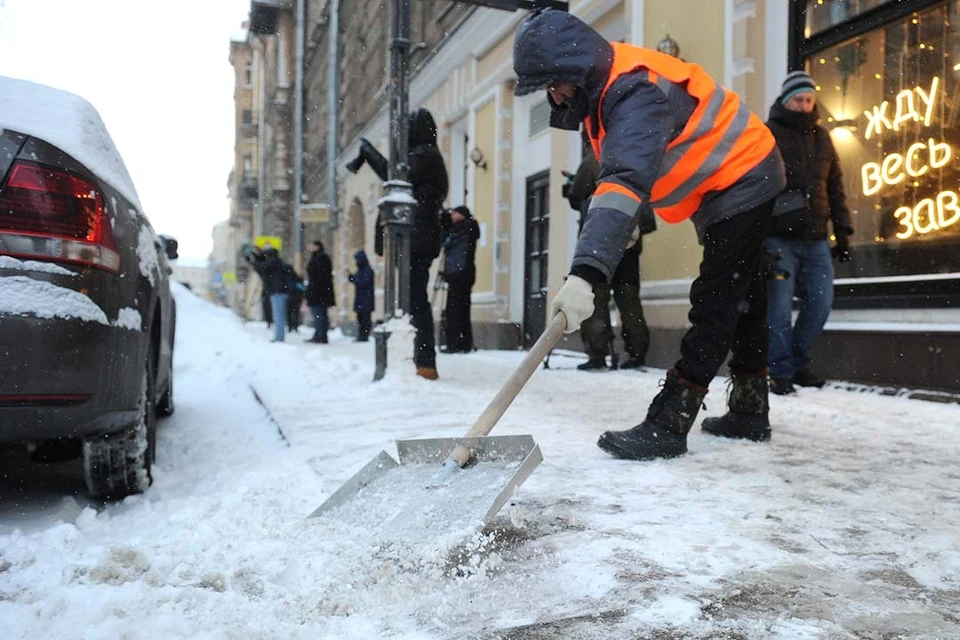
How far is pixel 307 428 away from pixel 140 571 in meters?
2.08

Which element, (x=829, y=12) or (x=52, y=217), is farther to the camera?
(x=829, y=12)

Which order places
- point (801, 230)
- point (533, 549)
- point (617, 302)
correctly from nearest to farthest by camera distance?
point (533, 549)
point (801, 230)
point (617, 302)

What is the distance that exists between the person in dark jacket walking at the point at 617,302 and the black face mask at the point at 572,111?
3282mm

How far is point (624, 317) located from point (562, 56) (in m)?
4.10

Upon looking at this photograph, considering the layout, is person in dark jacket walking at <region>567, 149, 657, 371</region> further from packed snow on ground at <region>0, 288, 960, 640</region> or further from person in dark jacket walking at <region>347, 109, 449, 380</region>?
packed snow on ground at <region>0, 288, 960, 640</region>

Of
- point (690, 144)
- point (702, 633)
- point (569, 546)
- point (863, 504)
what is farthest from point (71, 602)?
point (690, 144)

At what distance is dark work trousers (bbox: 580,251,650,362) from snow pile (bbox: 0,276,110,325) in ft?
15.3

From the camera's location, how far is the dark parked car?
2.07 metres

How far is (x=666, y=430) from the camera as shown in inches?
116

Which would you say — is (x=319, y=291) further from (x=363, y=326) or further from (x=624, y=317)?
(x=624, y=317)

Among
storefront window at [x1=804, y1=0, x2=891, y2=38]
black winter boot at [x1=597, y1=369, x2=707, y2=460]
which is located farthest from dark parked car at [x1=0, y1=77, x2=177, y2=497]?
storefront window at [x1=804, y1=0, x2=891, y2=38]

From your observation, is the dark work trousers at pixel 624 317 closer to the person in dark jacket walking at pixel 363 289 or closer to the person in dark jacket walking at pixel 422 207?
the person in dark jacket walking at pixel 422 207

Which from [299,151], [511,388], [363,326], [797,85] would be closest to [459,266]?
[797,85]

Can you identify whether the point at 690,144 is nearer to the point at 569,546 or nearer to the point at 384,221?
the point at 569,546
